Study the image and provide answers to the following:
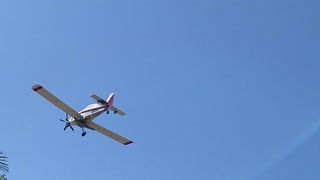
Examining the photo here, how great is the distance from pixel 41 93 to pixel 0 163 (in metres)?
38.9

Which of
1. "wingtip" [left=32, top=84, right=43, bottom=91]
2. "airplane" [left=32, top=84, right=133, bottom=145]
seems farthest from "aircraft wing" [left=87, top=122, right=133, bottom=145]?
"wingtip" [left=32, top=84, right=43, bottom=91]

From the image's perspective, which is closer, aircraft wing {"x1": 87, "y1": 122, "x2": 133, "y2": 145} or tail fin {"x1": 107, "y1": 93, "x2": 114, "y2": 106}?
tail fin {"x1": 107, "y1": 93, "x2": 114, "y2": 106}

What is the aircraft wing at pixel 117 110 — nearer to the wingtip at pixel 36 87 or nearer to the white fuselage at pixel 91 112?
the white fuselage at pixel 91 112

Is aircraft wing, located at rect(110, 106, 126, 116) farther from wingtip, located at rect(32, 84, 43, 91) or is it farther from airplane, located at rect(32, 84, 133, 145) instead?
wingtip, located at rect(32, 84, 43, 91)

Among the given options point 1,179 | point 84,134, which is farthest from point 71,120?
point 1,179

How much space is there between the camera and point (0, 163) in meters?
13.5

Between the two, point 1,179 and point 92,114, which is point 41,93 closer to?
point 92,114

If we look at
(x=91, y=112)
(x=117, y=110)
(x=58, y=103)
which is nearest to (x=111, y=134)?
(x=117, y=110)

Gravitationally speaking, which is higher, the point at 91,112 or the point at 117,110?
the point at 117,110

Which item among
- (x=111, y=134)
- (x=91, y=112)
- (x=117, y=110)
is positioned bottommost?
(x=91, y=112)

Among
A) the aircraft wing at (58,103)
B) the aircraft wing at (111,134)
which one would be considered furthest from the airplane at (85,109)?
the aircraft wing at (111,134)

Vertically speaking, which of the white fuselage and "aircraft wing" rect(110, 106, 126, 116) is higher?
"aircraft wing" rect(110, 106, 126, 116)

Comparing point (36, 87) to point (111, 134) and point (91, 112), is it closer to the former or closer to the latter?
point (91, 112)

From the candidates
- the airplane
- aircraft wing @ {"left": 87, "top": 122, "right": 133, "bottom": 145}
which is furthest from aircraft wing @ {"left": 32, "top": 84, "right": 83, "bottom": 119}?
aircraft wing @ {"left": 87, "top": 122, "right": 133, "bottom": 145}
